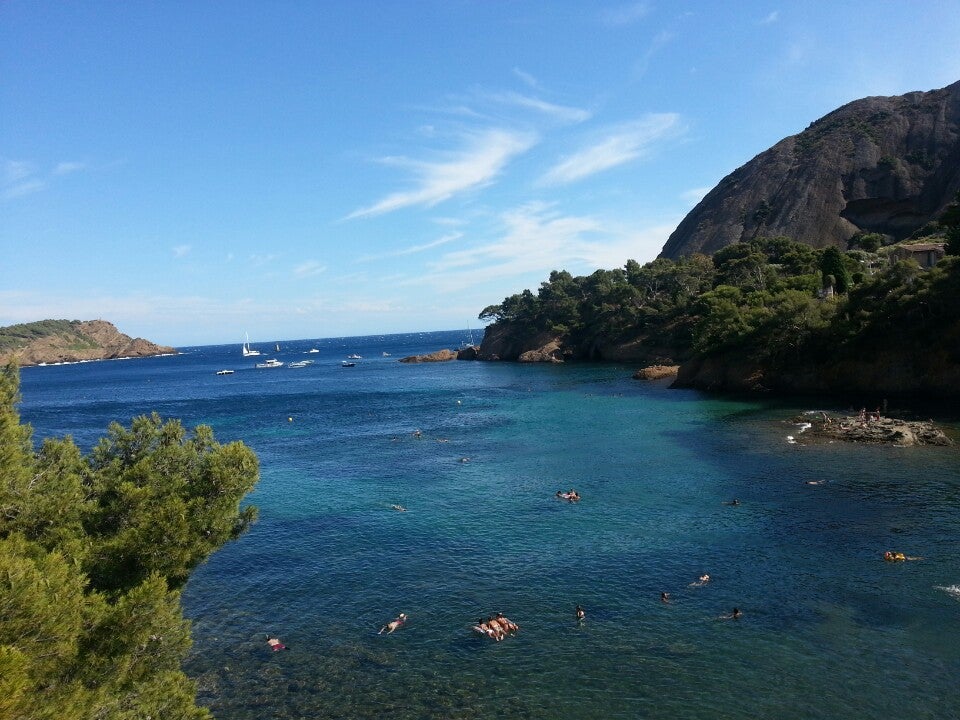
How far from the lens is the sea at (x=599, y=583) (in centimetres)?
1764

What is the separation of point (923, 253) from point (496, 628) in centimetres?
9730

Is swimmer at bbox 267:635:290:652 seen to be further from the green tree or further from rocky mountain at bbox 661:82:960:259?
rocky mountain at bbox 661:82:960:259

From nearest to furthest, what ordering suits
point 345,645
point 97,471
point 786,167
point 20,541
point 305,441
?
point 20,541, point 97,471, point 345,645, point 305,441, point 786,167

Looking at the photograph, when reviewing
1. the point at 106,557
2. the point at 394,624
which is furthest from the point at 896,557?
the point at 106,557

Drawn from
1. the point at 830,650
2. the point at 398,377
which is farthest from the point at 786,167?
the point at 830,650

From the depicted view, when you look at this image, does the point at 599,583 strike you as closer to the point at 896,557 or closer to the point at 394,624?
the point at 394,624

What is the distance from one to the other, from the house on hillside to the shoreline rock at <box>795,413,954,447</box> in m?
52.4

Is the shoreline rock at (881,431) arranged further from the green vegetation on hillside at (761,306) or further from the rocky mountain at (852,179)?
the rocky mountain at (852,179)

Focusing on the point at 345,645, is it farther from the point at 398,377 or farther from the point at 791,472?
the point at 398,377

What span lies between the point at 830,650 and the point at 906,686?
7.12ft

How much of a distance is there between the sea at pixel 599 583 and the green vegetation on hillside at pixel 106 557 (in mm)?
7473

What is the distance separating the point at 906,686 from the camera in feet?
55.1

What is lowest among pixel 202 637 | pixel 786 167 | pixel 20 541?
pixel 202 637

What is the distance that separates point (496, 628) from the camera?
68.3ft
